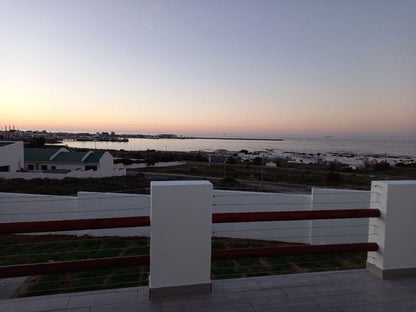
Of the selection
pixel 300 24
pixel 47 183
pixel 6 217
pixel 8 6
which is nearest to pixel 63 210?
pixel 6 217

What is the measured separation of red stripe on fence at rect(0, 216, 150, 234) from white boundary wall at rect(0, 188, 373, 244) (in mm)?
6669

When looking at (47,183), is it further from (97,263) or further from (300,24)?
(97,263)

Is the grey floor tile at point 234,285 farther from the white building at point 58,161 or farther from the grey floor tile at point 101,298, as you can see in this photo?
the white building at point 58,161

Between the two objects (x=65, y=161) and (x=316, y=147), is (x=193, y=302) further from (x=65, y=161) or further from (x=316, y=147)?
(x=316, y=147)

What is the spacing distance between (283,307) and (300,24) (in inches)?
404

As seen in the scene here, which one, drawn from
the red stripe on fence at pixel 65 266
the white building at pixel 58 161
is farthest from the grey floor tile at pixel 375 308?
the white building at pixel 58 161

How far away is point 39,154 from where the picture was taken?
98.8 feet

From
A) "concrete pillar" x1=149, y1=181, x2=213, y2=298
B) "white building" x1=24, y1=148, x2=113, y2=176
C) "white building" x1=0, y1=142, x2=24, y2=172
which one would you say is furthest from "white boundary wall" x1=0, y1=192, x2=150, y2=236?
"white building" x1=24, y1=148, x2=113, y2=176

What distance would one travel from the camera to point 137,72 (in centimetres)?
1458

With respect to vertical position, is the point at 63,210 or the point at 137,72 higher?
the point at 137,72

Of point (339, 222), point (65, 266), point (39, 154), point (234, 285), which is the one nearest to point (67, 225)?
point (65, 266)

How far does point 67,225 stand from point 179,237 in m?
0.85

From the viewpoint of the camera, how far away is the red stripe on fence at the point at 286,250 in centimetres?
262

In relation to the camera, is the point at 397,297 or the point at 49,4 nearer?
the point at 397,297
